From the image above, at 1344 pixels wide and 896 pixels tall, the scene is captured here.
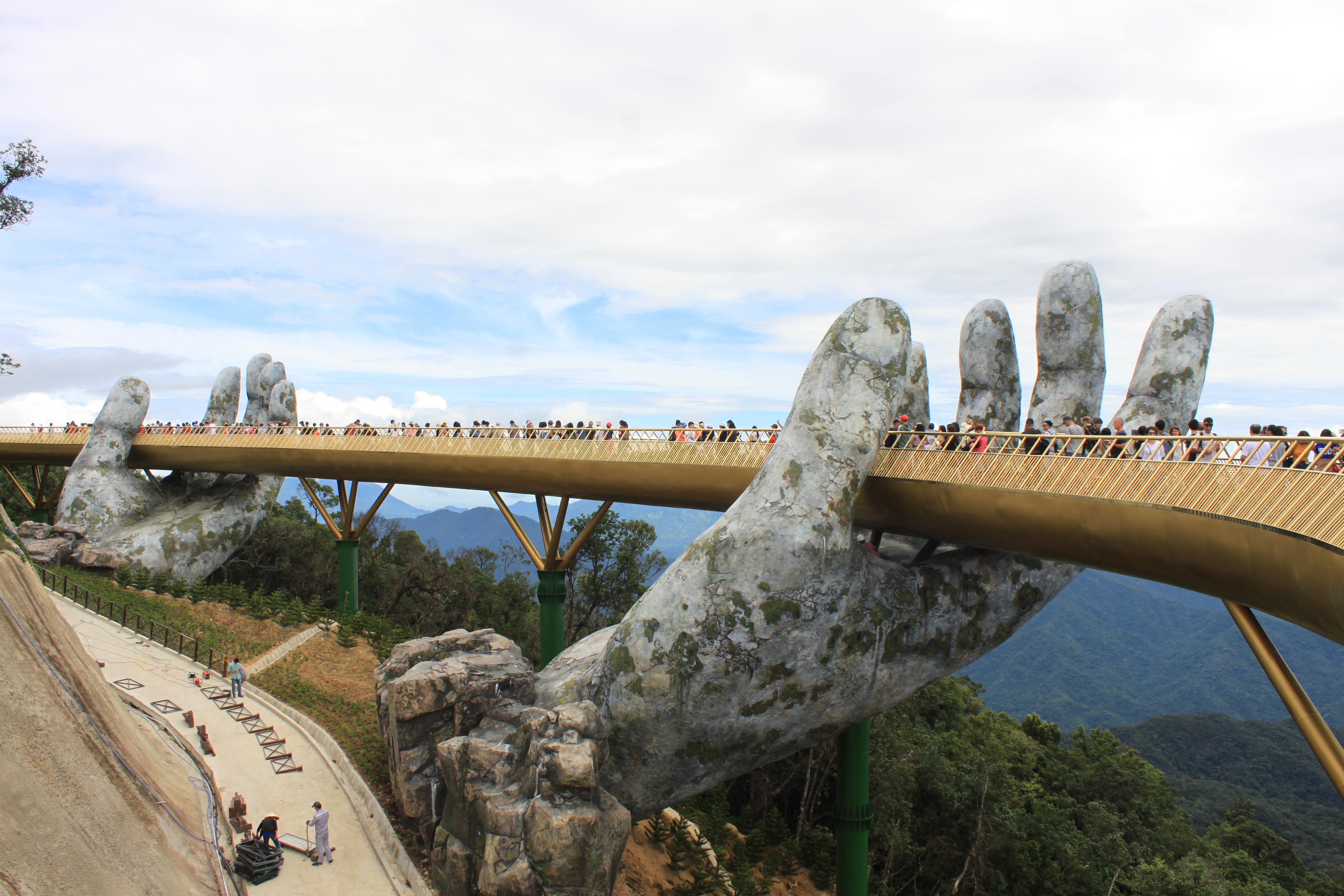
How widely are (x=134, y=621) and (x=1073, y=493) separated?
2546 cm

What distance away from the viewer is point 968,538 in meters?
13.2

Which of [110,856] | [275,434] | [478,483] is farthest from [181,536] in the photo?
[110,856]

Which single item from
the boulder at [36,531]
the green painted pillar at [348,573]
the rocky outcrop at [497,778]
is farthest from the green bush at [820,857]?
the boulder at [36,531]

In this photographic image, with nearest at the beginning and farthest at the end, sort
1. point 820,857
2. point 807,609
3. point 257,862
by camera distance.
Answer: point 257,862 → point 807,609 → point 820,857

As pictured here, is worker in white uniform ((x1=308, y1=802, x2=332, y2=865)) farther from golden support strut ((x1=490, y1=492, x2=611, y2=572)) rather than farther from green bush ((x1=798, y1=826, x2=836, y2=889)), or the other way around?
green bush ((x1=798, y1=826, x2=836, y2=889))

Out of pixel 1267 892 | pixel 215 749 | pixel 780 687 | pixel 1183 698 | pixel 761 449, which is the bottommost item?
pixel 1183 698

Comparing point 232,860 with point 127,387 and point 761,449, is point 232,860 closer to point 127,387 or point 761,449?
point 761,449

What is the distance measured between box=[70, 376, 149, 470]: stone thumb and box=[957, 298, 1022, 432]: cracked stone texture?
32.9 meters

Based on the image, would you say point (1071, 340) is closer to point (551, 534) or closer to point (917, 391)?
point (917, 391)

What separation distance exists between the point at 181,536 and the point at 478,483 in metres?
15.2

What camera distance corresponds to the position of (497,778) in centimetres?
1284

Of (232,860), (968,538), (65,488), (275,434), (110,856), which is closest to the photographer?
(110,856)

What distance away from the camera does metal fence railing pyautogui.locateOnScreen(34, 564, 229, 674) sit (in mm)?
22516

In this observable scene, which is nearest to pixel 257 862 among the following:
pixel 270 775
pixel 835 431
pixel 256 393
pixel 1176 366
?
pixel 270 775
